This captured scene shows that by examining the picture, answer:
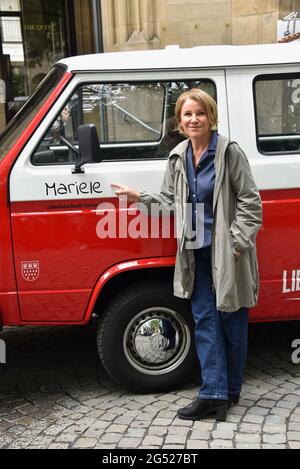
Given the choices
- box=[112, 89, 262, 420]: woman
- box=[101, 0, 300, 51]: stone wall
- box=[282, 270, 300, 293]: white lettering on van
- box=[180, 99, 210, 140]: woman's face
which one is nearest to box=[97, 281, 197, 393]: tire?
box=[112, 89, 262, 420]: woman

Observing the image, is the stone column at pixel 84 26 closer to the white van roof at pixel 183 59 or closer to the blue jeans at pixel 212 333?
the white van roof at pixel 183 59

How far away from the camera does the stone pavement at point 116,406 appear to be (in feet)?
10.9

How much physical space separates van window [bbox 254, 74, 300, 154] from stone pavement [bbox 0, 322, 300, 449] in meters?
1.66

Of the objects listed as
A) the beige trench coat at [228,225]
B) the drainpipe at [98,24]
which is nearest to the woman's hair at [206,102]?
the beige trench coat at [228,225]

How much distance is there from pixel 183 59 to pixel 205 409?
2.20m

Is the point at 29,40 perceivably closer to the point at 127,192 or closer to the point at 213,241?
the point at 127,192

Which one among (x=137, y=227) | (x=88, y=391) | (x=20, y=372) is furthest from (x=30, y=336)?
(x=137, y=227)

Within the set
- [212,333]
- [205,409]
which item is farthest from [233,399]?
[212,333]

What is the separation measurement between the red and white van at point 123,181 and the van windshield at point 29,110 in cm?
2

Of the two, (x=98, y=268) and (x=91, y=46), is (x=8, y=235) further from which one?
(x=91, y=46)

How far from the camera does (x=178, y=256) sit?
3.39m

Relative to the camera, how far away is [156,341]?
3.75 metres
